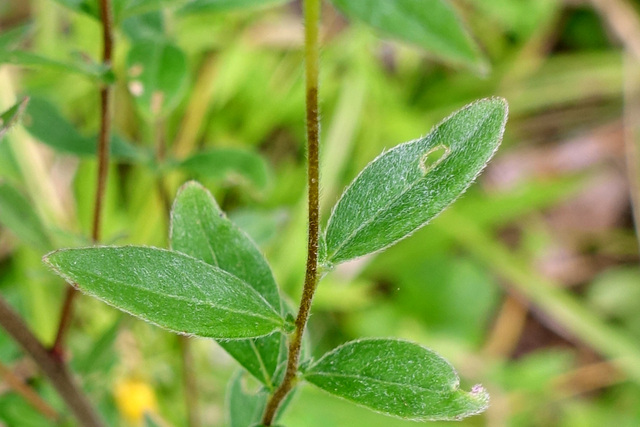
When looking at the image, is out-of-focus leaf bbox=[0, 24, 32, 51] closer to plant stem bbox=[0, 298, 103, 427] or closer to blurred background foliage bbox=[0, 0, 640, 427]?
plant stem bbox=[0, 298, 103, 427]

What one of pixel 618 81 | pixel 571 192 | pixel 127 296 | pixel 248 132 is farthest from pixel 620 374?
pixel 127 296

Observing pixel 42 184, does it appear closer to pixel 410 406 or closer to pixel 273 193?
pixel 273 193

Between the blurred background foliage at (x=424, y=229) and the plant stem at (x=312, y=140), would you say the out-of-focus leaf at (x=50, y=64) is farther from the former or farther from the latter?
the blurred background foliage at (x=424, y=229)

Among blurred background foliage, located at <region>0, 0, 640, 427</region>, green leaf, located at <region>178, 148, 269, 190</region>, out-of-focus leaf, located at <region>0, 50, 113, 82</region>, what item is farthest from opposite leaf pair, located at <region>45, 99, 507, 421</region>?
blurred background foliage, located at <region>0, 0, 640, 427</region>

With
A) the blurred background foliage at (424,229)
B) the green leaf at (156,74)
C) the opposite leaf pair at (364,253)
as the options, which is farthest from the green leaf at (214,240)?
the blurred background foliage at (424,229)

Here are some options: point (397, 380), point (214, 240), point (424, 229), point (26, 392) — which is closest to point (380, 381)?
point (397, 380)

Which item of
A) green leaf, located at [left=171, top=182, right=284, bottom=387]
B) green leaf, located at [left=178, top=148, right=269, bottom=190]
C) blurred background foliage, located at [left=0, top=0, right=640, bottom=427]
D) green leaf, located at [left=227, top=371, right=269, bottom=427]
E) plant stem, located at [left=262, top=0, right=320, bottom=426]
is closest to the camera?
plant stem, located at [left=262, top=0, right=320, bottom=426]
